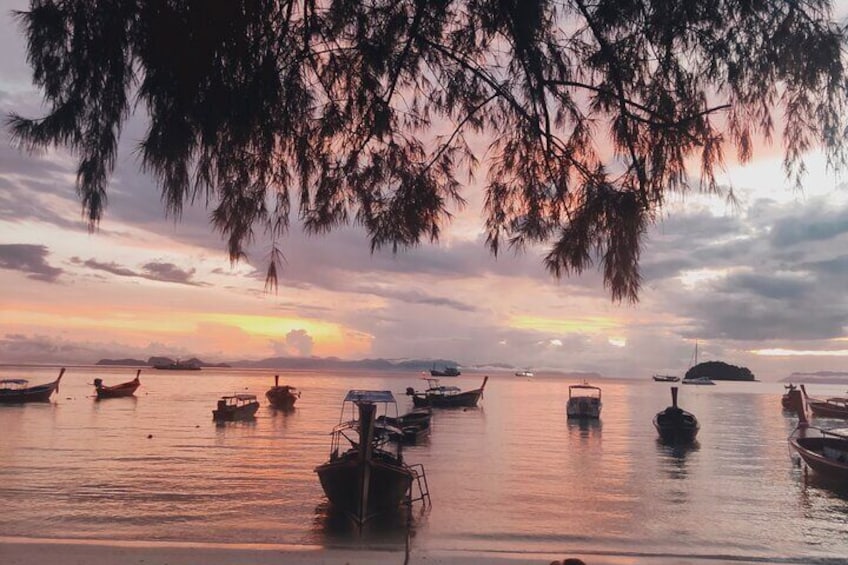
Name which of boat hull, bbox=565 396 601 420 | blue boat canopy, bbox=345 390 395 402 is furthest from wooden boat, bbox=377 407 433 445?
boat hull, bbox=565 396 601 420

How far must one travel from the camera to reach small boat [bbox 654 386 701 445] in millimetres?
51125

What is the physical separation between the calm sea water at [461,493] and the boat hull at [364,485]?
75 cm

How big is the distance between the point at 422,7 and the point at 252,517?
66.8ft

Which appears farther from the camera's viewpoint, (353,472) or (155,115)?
(353,472)

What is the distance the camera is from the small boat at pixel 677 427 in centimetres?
5112

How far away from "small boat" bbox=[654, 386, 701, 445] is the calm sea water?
1318mm

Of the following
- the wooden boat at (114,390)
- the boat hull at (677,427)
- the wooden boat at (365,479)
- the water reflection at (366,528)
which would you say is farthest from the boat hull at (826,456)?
the wooden boat at (114,390)

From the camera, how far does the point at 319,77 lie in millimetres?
5438

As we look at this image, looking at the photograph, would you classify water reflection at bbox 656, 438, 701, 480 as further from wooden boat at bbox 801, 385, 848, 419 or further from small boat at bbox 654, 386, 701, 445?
wooden boat at bbox 801, 385, 848, 419

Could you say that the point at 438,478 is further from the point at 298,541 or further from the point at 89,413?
the point at 89,413

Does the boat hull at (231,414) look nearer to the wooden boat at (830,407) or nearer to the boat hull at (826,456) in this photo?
the boat hull at (826,456)

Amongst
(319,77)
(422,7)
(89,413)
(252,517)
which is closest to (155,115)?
(319,77)

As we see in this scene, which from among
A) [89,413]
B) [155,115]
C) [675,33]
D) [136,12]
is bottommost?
[89,413]

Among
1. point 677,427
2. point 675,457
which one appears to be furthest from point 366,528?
point 677,427
